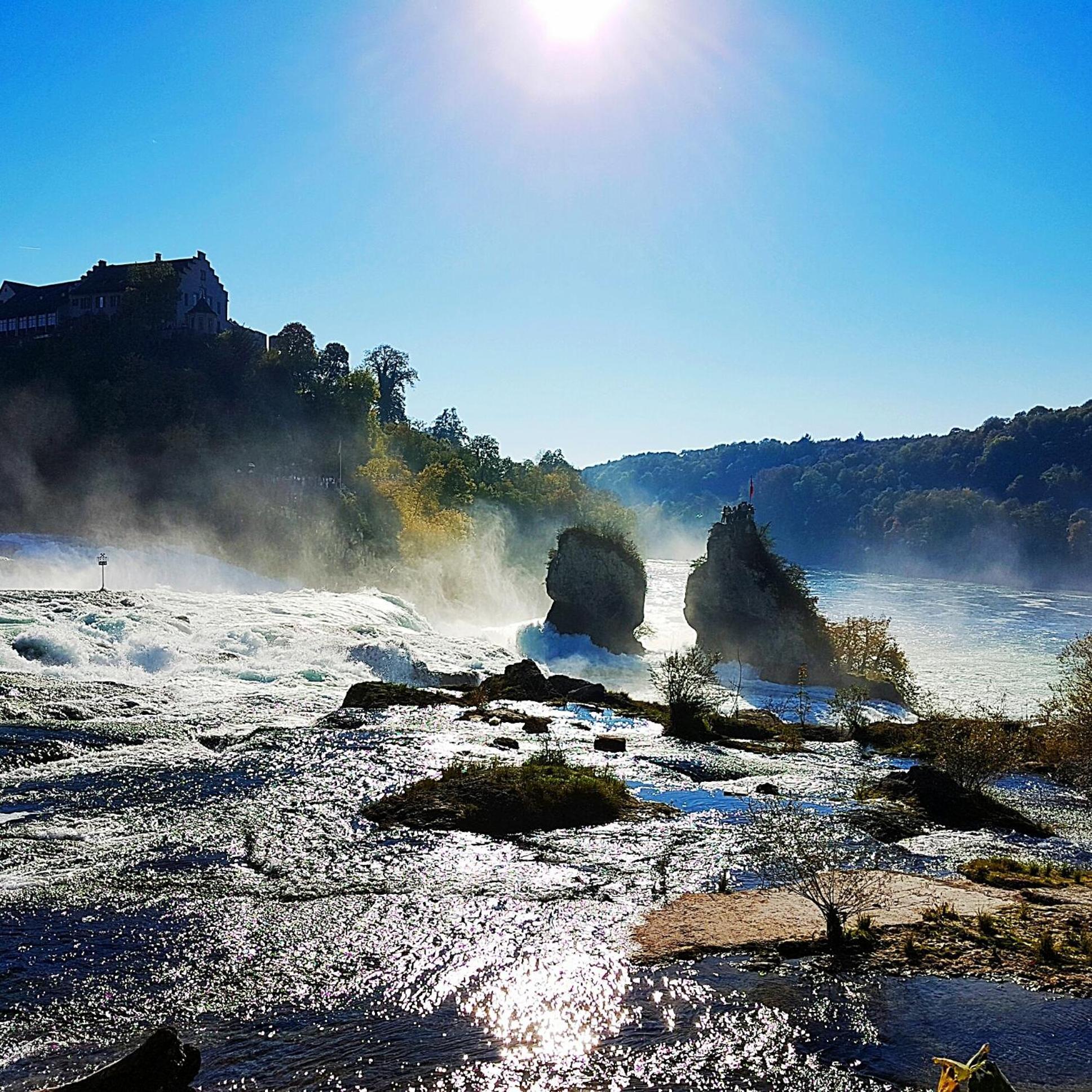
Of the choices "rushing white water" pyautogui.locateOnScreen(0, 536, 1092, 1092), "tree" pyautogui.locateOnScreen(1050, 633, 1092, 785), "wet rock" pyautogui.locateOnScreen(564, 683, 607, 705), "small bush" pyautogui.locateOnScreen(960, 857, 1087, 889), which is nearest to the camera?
"rushing white water" pyautogui.locateOnScreen(0, 536, 1092, 1092)

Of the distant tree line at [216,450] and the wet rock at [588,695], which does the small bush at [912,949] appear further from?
the distant tree line at [216,450]

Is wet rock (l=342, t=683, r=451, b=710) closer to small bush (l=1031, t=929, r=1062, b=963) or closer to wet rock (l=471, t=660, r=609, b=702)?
wet rock (l=471, t=660, r=609, b=702)

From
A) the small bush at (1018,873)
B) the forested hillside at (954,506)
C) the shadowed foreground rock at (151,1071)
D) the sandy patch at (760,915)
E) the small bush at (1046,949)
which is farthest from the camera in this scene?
the forested hillside at (954,506)

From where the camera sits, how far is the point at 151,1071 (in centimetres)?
712

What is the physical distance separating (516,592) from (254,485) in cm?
2780

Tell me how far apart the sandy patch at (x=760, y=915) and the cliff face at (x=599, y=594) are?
145 ft

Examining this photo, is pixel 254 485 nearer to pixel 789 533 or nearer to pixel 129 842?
pixel 129 842

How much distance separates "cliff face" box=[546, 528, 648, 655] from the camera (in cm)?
5809

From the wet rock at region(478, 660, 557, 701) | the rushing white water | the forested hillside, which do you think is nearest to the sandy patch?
the rushing white water

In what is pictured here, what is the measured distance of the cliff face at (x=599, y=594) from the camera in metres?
58.1

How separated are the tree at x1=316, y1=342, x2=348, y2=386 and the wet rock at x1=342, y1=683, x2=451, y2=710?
219 feet

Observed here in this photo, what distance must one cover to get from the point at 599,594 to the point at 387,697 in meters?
31.2

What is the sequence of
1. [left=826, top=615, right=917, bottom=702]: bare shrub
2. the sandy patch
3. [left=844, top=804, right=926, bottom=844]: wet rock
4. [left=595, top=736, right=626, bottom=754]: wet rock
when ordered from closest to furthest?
the sandy patch
[left=844, top=804, right=926, bottom=844]: wet rock
[left=595, top=736, right=626, bottom=754]: wet rock
[left=826, top=615, right=917, bottom=702]: bare shrub

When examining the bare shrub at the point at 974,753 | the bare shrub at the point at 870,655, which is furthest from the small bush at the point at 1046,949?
the bare shrub at the point at 870,655
